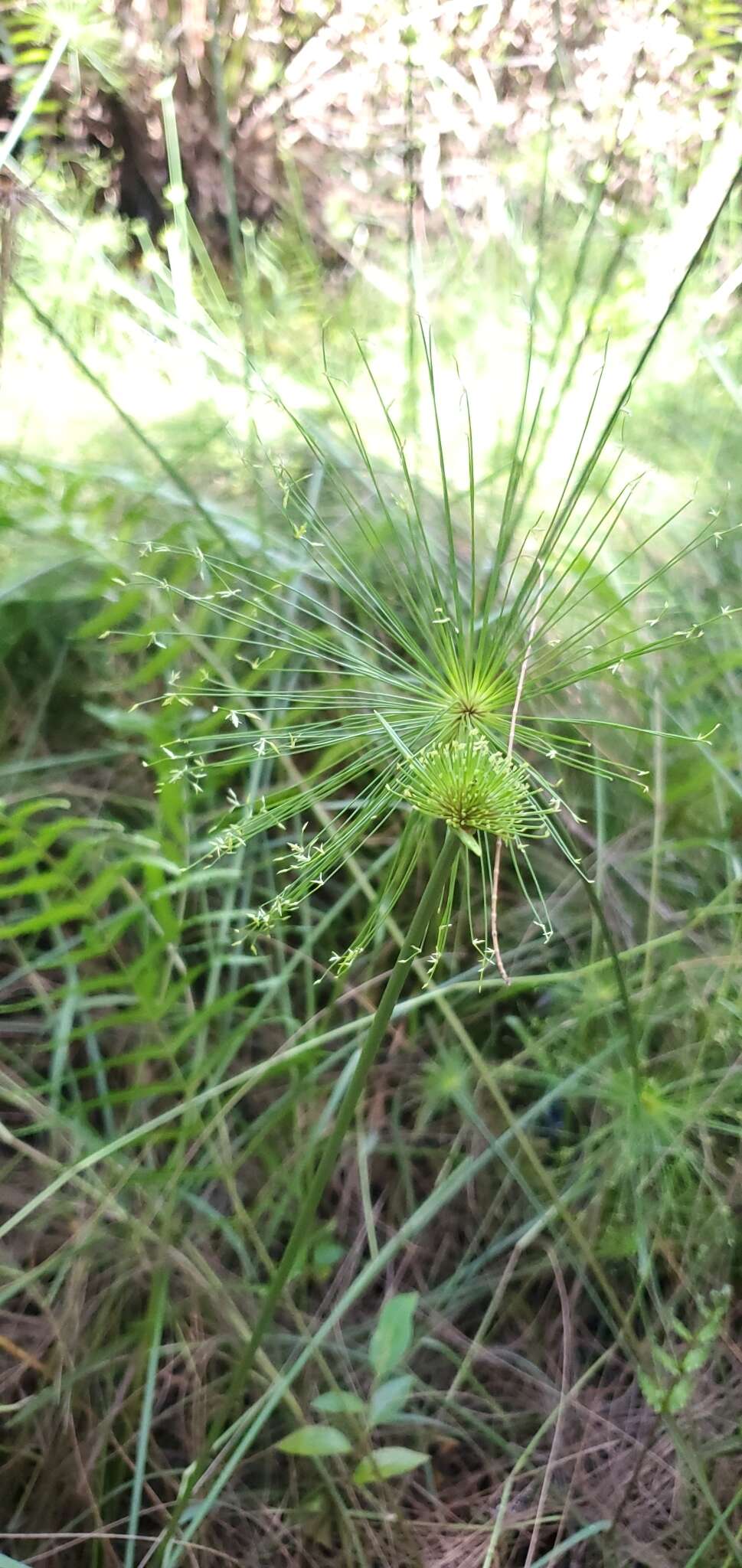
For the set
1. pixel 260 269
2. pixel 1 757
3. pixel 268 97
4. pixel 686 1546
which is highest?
pixel 268 97

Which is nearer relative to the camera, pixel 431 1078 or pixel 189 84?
pixel 431 1078

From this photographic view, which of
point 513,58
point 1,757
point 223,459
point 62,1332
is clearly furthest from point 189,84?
point 62,1332

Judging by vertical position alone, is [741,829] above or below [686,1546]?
above

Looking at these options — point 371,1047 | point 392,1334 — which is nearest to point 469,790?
point 371,1047

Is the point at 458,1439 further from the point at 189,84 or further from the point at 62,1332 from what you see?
the point at 189,84

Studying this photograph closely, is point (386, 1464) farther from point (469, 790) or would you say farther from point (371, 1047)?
point (469, 790)

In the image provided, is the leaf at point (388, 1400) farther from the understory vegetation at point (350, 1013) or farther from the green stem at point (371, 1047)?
the green stem at point (371, 1047)

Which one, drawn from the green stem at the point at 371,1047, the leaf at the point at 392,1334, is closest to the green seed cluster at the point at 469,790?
the green stem at the point at 371,1047
